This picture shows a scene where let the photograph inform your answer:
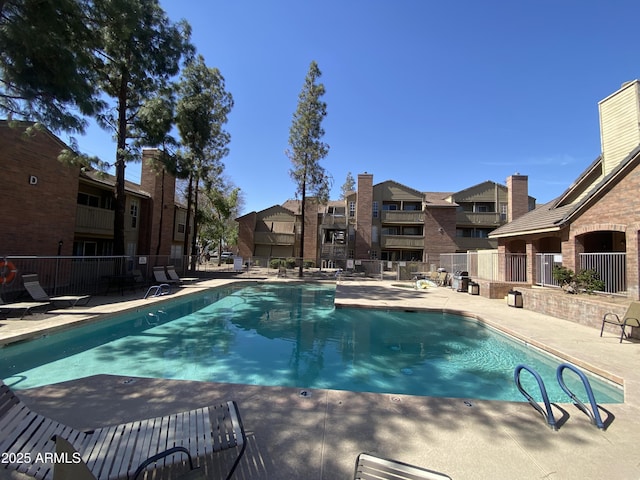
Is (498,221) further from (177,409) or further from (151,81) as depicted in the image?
(177,409)

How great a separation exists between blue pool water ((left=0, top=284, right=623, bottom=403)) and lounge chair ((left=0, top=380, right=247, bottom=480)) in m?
3.25

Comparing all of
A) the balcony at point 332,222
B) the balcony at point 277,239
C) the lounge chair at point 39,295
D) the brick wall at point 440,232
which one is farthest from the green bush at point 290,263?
the lounge chair at point 39,295

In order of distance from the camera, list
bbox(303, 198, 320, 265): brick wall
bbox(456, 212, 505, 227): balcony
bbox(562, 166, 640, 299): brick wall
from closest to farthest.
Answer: bbox(562, 166, 640, 299): brick wall < bbox(456, 212, 505, 227): balcony < bbox(303, 198, 320, 265): brick wall

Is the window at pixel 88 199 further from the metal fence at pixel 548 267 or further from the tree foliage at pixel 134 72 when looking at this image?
the metal fence at pixel 548 267

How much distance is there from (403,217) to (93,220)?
28.9m

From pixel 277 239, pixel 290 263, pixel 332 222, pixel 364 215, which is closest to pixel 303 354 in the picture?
pixel 290 263

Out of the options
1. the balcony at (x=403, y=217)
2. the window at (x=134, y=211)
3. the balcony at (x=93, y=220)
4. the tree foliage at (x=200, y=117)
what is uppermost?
the tree foliage at (x=200, y=117)

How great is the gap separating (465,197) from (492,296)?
2421 cm

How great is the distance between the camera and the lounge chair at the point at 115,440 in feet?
7.30

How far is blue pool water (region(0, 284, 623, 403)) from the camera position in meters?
5.93

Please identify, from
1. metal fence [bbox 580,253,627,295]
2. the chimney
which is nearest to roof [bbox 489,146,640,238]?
metal fence [bbox 580,253,627,295]

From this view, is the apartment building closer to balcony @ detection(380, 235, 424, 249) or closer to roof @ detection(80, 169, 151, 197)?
balcony @ detection(380, 235, 424, 249)

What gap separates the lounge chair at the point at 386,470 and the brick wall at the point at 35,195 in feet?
49.4

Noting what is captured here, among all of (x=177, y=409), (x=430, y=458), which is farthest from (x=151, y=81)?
(x=430, y=458)
